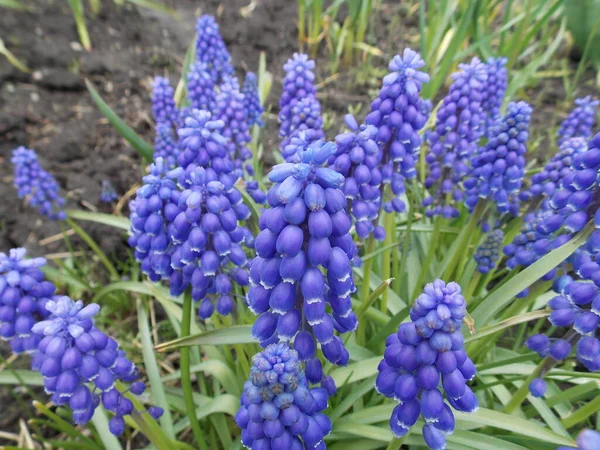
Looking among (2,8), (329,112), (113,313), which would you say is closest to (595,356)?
(113,313)

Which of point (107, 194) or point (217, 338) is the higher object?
point (107, 194)

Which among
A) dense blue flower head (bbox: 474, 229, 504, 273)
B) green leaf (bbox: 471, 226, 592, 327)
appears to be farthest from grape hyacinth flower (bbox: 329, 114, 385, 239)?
dense blue flower head (bbox: 474, 229, 504, 273)

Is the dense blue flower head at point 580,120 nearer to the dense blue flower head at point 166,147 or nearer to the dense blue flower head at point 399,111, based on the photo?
the dense blue flower head at point 399,111

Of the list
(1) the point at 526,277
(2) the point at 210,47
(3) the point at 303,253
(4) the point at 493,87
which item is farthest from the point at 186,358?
(2) the point at 210,47

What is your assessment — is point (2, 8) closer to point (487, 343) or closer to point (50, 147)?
point (50, 147)

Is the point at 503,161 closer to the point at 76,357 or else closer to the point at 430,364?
the point at 430,364
